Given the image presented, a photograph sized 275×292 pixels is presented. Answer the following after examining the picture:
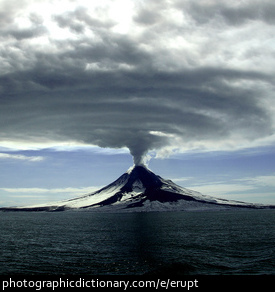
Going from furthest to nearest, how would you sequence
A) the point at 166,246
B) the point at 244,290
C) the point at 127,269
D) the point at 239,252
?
the point at 166,246 → the point at 239,252 → the point at 127,269 → the point at 244,290

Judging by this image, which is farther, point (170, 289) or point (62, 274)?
point (62, 274)

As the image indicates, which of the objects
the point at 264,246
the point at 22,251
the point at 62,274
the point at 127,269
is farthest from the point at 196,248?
the point at 22,251

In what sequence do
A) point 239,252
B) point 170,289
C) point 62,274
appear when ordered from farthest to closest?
point 239,252
point 62,274
point 170,289

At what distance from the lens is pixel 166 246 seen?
266 ft

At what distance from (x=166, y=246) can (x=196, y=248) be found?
8.88 meters

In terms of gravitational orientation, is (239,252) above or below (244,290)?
below

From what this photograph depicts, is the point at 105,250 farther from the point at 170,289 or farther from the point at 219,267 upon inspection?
the point at 170,289

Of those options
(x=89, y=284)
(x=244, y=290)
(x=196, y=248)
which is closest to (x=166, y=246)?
(x=196, y=248)

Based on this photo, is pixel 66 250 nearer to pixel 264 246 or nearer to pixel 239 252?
pixel 239 252

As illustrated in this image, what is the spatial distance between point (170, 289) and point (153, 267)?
841 inches

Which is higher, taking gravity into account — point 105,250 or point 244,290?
point 244,290

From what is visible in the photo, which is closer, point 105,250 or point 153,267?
point 153,267

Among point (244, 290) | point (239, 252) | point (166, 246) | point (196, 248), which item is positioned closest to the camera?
point (244, 290)

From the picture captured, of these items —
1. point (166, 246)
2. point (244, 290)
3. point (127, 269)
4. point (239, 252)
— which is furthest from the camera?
point (166, 246)
